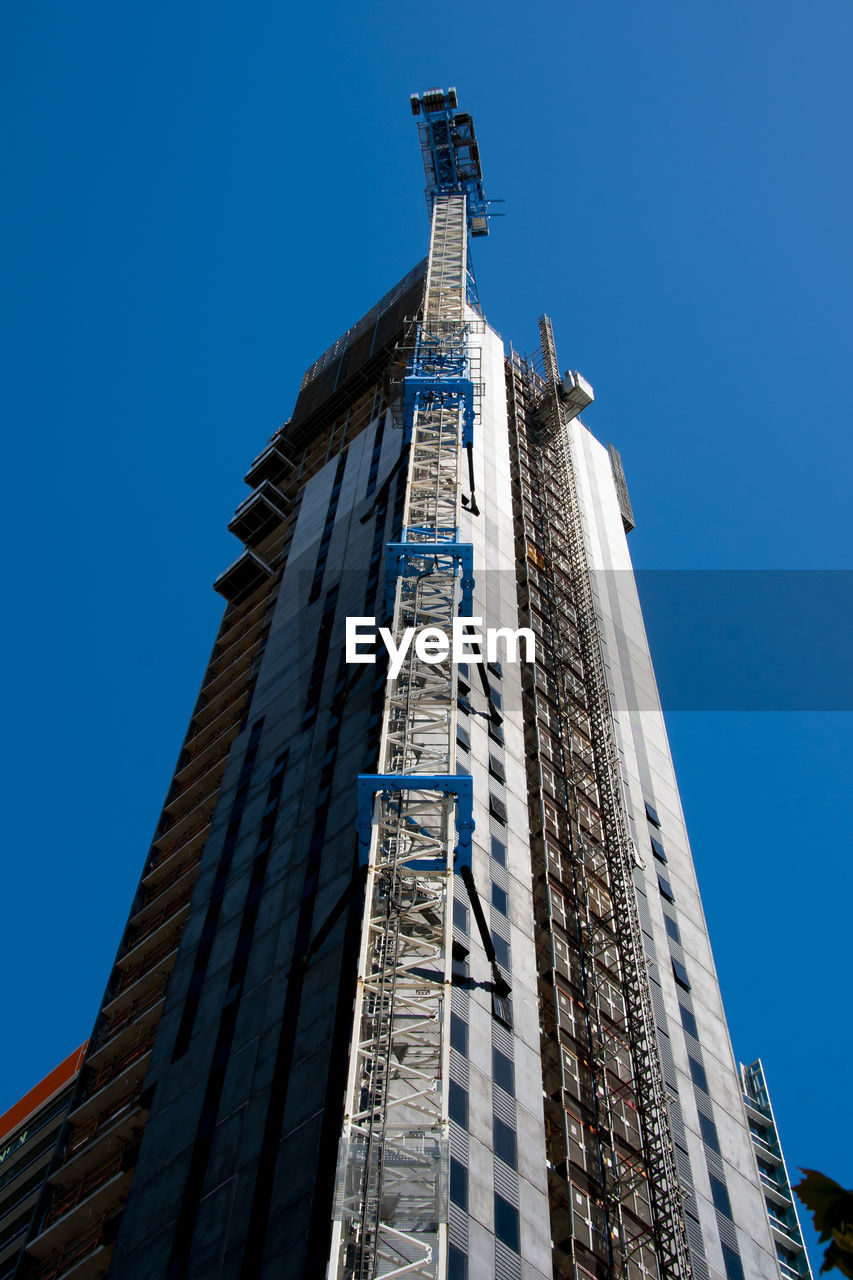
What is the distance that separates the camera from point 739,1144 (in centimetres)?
6122

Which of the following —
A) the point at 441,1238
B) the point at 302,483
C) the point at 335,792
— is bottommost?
the point at 441,1238

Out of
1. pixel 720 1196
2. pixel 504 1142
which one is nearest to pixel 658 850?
pixel 720 1196

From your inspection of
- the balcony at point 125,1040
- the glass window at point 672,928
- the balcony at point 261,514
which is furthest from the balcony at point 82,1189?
the balcony at point 261,514

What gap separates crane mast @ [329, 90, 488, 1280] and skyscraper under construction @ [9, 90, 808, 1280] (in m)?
0.12

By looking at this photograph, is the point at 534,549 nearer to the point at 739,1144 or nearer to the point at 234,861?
the point at 234,861

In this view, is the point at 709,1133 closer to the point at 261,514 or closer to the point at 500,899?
the point at 500,899

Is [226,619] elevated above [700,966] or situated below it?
above

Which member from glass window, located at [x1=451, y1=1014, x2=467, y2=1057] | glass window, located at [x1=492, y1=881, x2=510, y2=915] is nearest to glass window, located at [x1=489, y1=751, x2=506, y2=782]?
glass window, located at [x1=492, y1=881, x2=510, y2=915]

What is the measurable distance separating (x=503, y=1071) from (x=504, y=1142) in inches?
114

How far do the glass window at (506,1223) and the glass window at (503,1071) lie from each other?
4.45 metres

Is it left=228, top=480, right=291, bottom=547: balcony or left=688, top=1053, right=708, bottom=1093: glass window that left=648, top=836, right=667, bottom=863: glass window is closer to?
left=688, top=1053, right=708, bottom=1093: glass window

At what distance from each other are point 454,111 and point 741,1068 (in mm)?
77670

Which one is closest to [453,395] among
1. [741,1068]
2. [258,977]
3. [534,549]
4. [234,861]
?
[534,549]

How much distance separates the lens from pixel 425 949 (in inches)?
1581
